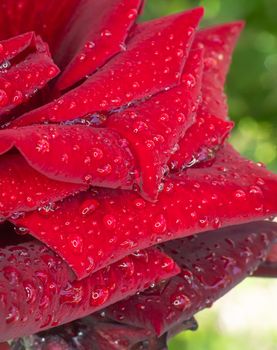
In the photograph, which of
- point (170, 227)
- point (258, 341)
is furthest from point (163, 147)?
point (258, 341)

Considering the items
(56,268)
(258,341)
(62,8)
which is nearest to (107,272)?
(56,268)

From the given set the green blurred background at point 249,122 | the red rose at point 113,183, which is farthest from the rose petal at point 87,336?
the green blurred background at point 249,122

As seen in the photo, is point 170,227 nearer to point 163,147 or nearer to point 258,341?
point 163,147

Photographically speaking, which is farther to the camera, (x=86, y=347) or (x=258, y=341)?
(x=258, y=341)

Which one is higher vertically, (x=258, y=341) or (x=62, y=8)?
(x=62, y=8)

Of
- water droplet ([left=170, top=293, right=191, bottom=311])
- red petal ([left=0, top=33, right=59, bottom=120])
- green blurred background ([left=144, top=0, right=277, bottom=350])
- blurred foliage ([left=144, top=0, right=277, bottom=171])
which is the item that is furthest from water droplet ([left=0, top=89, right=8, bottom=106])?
blurred foliage ([left=144, top=0, right=277, bottom=171])

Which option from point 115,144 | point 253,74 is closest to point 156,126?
point 115,144

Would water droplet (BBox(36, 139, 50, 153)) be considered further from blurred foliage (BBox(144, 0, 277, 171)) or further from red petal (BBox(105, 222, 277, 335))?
blurred foliage (BBox(144, 0, 277, 171))

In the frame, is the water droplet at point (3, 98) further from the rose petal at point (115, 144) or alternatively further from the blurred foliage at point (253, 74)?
the blurred foliage at point (253, 74)
